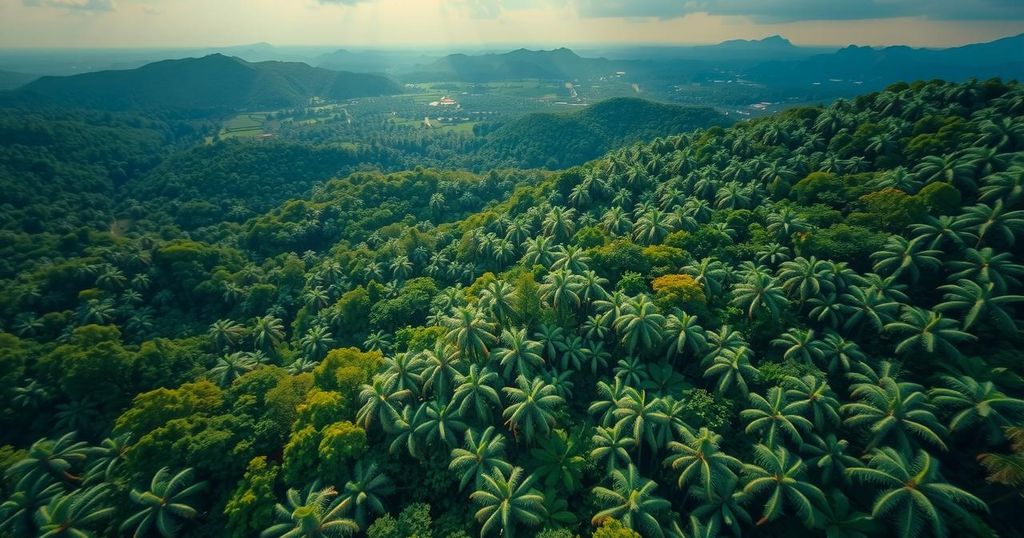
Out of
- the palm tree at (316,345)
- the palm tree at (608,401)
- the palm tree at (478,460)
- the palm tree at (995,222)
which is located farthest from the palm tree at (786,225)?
the palm tree at (316,345)

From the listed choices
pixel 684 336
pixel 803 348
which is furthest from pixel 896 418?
pixel 684 336

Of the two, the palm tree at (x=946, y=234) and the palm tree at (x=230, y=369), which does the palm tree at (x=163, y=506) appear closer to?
the palm tree at (x=230, y=369)

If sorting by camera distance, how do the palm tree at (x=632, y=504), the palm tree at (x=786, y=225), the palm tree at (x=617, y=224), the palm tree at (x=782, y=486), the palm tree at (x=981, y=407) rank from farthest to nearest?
the palm tree at (x=617, y=224)
the palm tree at (x=786, y=225)
the palm tree at (x=981, y=407)
the palm tree at (x=632, y=504)
the palm tree at (x=782, y=486)

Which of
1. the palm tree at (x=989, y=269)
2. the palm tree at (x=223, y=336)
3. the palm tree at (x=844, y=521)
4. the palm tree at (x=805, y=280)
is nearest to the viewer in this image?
the palm tree at (x=844, y=521)

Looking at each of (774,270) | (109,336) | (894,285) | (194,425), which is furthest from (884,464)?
(109,336)

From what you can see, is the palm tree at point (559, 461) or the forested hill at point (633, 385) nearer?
the forested hill at point (633, 385)

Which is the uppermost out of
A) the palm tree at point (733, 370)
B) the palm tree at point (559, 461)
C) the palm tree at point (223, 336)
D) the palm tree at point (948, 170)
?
the palm tree at point (948, 170)

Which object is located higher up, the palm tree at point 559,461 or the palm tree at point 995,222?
the palm tree at point 995,222
